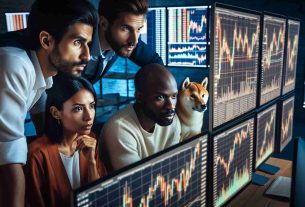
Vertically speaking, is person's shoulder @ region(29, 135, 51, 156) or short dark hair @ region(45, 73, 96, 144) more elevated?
short dark hair @ region(45, 73, 96, 144)

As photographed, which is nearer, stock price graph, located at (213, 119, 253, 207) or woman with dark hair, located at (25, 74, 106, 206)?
woman with dark hair, located at (25, 74, 106, 206)

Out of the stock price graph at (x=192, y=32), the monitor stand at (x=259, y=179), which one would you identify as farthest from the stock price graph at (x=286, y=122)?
the stock price graph at (x=192, y=32)

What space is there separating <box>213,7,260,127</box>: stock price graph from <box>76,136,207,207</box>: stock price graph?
22 centimetres

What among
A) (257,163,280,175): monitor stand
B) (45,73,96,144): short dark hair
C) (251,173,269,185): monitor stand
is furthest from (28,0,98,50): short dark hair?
(257,163,280,175): monitor stand

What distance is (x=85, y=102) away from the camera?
0.92 meters

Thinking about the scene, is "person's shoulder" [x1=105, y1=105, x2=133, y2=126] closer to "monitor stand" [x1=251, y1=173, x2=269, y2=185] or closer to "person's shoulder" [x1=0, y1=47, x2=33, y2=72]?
"person's shoulder" [x1=0, y1=47, x2=33, y2=72]

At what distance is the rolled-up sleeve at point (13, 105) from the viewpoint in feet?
2.43

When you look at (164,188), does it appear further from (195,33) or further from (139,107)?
(195,33)

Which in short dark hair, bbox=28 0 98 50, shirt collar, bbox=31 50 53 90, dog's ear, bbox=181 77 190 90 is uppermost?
short dark hair, bbox=28 0 98 50

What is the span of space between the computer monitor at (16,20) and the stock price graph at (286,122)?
1545 millimetres

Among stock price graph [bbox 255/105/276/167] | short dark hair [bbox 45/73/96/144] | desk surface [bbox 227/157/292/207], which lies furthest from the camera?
stock price graph [bbox 255/105/276/167]

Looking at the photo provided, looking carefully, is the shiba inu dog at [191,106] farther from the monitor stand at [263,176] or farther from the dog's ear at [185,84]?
the monitor stand at [263,176]

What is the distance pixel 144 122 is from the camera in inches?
43.3

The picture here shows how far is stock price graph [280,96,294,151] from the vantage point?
1.99 m
